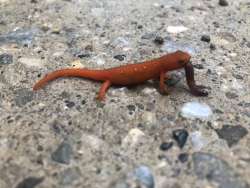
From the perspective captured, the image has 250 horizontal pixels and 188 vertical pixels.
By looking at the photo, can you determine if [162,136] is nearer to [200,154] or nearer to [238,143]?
[200,154]

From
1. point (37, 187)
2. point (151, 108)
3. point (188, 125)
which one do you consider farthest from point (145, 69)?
point (37, 187)

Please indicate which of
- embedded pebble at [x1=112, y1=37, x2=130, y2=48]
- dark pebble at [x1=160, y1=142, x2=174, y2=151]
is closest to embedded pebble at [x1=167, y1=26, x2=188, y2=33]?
embedded pebble at [x1=112, y1=37, x2=130, y2=48]

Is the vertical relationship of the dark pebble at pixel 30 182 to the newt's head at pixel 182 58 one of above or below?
below

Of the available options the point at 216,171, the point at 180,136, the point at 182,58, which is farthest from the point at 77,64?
the point at 216,171

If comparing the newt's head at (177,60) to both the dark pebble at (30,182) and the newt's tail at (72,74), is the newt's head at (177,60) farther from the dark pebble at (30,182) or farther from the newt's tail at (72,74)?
the dark pebble at (30,182)

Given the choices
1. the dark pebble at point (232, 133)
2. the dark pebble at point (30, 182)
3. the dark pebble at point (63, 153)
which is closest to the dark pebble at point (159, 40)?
the dark pebble at point (232, 133)

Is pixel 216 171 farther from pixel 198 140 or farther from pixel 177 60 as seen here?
pixel 177 60

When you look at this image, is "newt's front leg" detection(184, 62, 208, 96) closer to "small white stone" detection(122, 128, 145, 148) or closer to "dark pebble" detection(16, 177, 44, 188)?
"small white stone" detection(122, 128, 145, 148)
